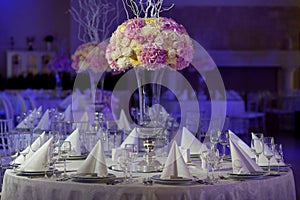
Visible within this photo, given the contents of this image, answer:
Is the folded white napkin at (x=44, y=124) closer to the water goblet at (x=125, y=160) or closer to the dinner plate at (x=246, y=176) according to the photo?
the water goblet at (x=125, y=160)

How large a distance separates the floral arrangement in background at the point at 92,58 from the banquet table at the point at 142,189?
3362mm

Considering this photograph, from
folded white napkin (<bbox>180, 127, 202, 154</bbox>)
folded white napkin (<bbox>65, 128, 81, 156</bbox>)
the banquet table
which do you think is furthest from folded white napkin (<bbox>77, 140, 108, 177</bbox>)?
folded white napkin (<bbox>180, 127, 202, 154</bbox>)

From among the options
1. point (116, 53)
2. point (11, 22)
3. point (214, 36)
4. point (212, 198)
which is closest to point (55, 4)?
point (11, 22)

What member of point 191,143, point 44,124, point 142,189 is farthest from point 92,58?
point 142,189

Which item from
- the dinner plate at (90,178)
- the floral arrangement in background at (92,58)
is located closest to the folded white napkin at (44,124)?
the floral arrangement in background at (92,58)

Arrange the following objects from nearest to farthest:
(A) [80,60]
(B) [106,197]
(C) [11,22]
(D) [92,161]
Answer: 1. (B) [106,197]
2. (D) [92,161]
3. (A) [80,60]
4. (C) [11,22]

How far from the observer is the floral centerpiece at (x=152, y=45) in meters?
4.21

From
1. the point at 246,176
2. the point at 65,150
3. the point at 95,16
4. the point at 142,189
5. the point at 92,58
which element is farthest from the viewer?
the point at 95,16

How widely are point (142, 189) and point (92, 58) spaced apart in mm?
3919

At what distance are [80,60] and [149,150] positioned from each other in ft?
11.5

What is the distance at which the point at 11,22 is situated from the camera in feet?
58.4

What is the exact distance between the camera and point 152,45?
4191 mm

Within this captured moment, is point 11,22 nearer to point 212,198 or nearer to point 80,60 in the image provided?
point 80,60

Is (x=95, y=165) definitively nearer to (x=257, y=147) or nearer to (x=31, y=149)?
(x=31, y=149)
